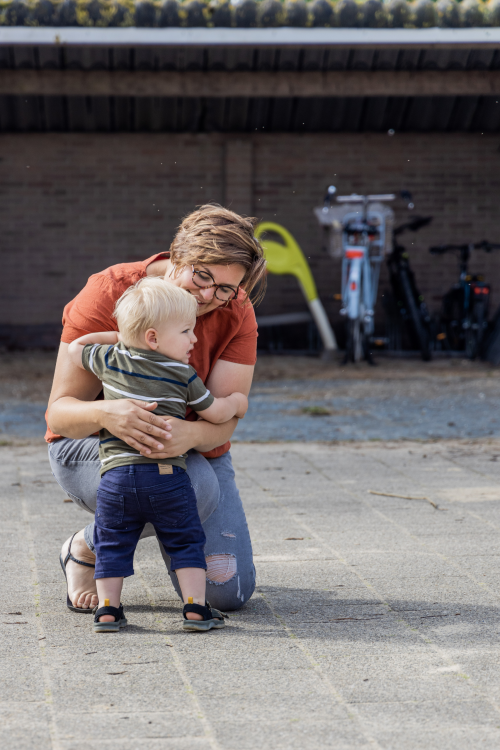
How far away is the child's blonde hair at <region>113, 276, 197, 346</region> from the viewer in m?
2.51

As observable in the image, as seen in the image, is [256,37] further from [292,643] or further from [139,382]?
[292,643]

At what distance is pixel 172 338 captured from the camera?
101 inches

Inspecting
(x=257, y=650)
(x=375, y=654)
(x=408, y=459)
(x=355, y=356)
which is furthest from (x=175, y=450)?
(x=355, y=356)

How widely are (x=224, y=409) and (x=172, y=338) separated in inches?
12.9

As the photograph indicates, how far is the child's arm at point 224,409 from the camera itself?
273cm

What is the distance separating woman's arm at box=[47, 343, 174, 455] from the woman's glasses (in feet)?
1.24

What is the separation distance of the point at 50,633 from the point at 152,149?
871 cm

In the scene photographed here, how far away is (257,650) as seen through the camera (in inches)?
98.1

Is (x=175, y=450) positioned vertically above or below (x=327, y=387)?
above

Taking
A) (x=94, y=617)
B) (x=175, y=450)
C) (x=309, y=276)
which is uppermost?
(x=175, y=450)

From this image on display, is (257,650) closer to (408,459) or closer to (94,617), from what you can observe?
(94,617)

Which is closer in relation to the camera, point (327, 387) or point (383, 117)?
point (327, 387)

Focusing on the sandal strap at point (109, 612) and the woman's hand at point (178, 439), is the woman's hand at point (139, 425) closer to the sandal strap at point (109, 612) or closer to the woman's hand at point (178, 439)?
the woman's hand at point (178, 439)

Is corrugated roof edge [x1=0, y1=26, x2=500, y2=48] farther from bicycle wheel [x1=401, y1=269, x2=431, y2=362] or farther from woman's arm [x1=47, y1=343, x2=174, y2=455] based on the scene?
woman's arm [x1=47, y1=343, x2=174, y2=455]
